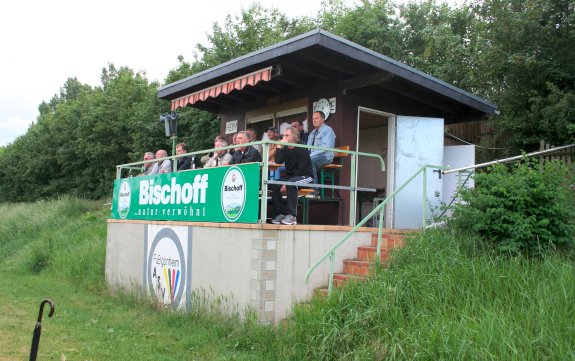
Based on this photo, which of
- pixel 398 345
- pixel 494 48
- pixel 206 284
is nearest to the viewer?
pixel 398 345

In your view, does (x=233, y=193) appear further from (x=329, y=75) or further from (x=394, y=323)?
(x=329, y=75)

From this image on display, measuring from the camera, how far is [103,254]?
1247 centimetres

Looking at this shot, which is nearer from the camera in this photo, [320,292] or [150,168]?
[320,292]

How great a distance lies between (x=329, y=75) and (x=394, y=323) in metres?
5.27

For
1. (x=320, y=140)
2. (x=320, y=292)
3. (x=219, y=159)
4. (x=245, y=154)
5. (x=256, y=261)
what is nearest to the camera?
(x=256, y=261)

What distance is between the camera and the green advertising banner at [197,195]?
6934 millimetres

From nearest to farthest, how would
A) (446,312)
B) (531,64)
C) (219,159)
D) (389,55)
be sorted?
(446,312) < (219,159) < (531,64) < (389,55)

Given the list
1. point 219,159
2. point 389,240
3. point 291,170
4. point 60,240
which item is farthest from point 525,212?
point 60,240

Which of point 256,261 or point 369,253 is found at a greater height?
point 369,253

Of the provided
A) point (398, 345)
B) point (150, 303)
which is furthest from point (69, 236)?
point (398, 345)

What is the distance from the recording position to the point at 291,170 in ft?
24.8

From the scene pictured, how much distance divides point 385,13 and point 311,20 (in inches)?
188

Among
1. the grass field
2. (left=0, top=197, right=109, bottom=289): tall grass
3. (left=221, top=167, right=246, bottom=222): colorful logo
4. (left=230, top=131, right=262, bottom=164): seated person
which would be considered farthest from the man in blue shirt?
(left=0, top=197, right=109, bottom=289): tall grass

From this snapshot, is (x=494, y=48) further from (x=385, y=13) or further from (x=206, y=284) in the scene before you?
(x=385, y=13)
